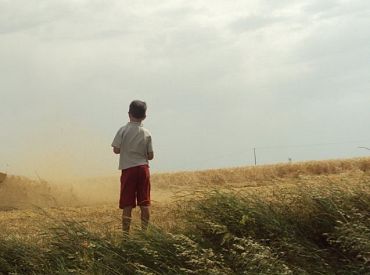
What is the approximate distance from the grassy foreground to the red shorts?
1.09 metres

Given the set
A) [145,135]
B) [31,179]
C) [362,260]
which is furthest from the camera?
[31,179]

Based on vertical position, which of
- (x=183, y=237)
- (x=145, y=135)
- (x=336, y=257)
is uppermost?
(x=145, y=135)

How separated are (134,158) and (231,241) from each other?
237 cm

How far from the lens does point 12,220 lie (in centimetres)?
927

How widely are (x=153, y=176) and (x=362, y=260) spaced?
729 inches

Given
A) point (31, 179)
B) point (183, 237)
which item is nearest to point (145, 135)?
point (183, 237)

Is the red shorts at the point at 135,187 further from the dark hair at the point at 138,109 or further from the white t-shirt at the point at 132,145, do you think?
the dark hair at the point at 138,109

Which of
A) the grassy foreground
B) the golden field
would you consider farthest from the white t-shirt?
the grassy foreground

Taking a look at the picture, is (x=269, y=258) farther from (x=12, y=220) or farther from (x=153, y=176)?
(x=153, y=176)

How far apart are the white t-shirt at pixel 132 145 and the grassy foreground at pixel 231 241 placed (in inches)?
50.4

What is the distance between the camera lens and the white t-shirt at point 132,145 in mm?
6715

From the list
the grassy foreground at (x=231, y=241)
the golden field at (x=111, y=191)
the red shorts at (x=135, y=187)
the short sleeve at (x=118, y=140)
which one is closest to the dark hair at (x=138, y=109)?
the short sleeve at (x=118, y=140)

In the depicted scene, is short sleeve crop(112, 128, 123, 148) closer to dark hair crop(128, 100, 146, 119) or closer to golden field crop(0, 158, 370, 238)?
dark hair crop(128, 100, 146, 119)

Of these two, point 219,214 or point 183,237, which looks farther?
point 219,214
